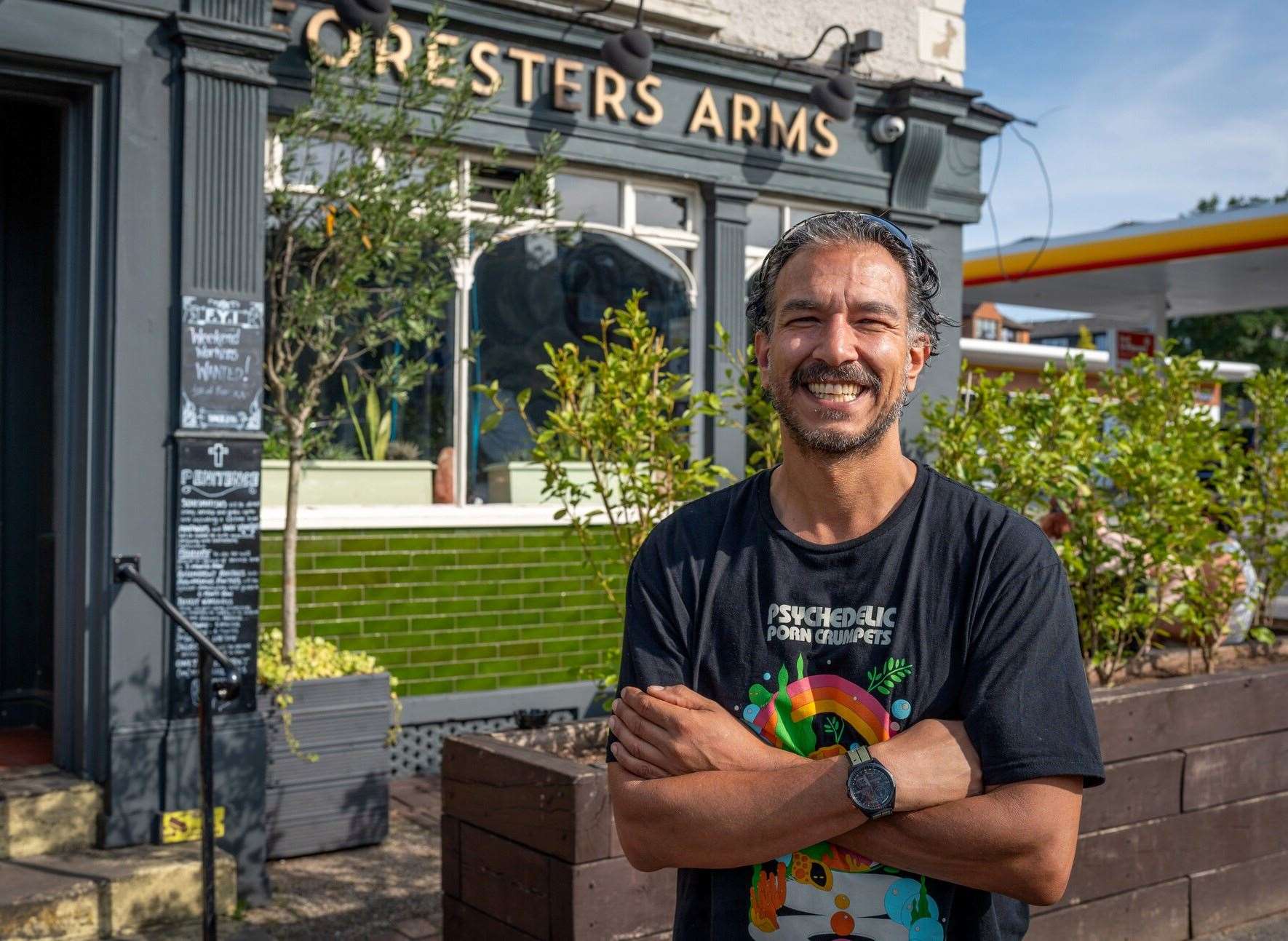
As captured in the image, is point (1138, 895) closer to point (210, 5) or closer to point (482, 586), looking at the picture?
point (482, 586)

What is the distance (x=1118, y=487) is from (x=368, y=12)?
4.27 metres

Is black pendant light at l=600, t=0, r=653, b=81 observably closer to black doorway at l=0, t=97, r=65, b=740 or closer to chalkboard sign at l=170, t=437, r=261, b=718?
black doorway at l=0, t=97, r=65, b=740

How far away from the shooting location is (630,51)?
770 centimetres

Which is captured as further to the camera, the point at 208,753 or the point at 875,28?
the point at 875,28

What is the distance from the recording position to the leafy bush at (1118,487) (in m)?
5.37

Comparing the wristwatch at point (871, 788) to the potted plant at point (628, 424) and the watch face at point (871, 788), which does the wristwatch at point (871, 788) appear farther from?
the potted plant at point (628, 424)

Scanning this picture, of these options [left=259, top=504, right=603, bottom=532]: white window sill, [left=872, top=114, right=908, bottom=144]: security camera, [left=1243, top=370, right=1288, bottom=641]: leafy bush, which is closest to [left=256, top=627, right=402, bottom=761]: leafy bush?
[left=259, top=504, right=603, bottom=532]: white window sill

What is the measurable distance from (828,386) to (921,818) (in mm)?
637

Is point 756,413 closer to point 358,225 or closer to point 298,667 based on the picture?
point 358,225

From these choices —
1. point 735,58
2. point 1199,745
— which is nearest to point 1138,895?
point 1199,745

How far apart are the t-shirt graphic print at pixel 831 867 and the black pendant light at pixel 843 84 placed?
711 centimetres

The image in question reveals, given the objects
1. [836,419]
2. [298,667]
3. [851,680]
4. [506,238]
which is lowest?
[298,667]

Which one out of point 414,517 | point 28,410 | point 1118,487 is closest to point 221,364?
point 28,410

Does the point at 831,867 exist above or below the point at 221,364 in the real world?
below
